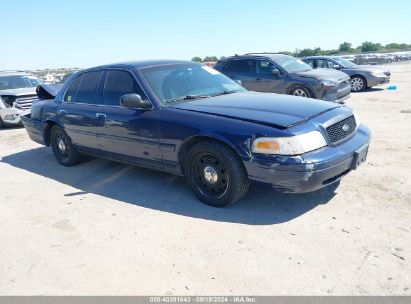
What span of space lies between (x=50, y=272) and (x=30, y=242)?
2.40 feet

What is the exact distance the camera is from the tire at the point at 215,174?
12.2ft

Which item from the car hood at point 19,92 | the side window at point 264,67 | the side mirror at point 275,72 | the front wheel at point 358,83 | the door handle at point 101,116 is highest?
the side window at point 264,67

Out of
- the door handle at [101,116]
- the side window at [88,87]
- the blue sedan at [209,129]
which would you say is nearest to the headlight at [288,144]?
the blue sedan at [209,129]

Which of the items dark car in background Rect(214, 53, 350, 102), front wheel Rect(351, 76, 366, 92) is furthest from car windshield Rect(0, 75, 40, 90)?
front wheel Rect(351, 76, 366, 92)

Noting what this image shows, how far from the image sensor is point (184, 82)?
15.5 feet

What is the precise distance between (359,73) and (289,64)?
5.04 meters

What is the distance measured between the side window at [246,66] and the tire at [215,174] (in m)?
6.91

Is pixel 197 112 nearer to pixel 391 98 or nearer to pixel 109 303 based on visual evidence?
pixel 109 303

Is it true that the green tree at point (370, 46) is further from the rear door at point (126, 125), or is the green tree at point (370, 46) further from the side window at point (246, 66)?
the rear door at point (126, 125)

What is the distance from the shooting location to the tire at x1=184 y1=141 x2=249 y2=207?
371 centimetres

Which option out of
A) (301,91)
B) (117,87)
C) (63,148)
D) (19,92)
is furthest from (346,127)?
(19,92)

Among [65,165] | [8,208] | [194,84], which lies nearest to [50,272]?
[8,208]

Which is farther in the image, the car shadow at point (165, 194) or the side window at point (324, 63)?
the side window at point (324, 63)

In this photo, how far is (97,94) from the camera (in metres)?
5.23
